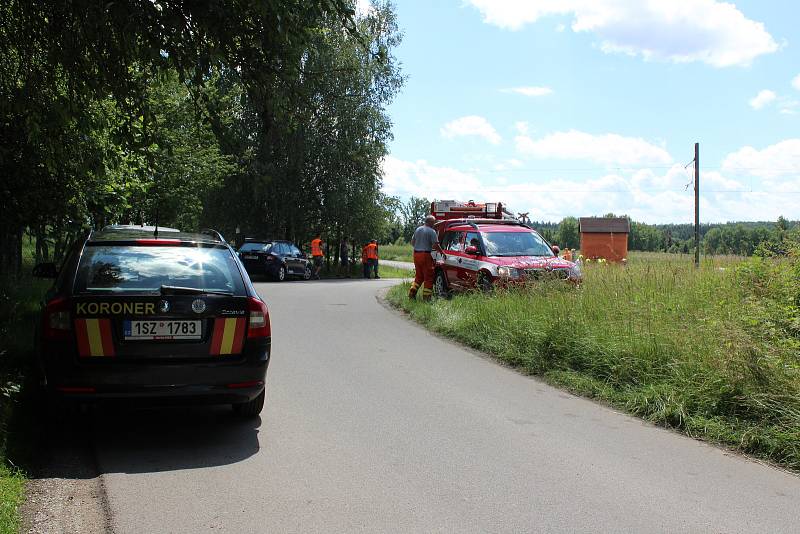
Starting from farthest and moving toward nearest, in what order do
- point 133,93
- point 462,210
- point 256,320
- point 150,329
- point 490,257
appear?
point 462,210, point 490,257, point 133,93, point 256,320, point 150,329

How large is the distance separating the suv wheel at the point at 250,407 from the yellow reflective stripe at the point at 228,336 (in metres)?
0.77

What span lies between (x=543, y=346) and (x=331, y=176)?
28855mm

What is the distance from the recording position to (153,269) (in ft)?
19.8

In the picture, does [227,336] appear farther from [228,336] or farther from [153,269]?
[153,269]

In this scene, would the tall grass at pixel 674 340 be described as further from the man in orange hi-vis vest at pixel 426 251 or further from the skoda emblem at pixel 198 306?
the skoda emblem at pixel 198 306

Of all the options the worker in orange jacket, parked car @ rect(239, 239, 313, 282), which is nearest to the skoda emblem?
parked car @ rect(239, 239, 313, 282)

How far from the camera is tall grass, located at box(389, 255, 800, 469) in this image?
6.27 metres

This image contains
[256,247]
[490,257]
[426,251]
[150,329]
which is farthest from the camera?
[256,247]

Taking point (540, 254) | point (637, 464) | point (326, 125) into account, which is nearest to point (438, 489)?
point (637, 464)

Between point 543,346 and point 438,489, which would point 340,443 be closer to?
point 438,489

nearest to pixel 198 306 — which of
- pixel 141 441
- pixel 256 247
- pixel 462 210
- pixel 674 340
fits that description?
pixel 141 441

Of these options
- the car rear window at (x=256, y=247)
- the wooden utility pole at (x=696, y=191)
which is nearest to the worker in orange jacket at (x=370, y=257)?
the car rear window at (x=256, y=247)

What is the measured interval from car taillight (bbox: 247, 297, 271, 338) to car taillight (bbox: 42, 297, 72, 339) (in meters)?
1.29

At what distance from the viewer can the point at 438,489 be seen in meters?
4.77
